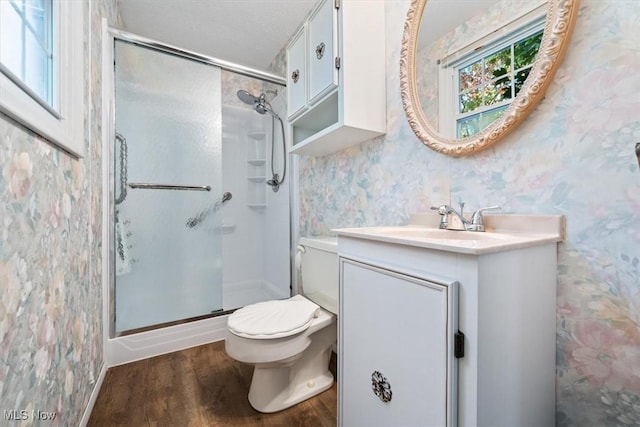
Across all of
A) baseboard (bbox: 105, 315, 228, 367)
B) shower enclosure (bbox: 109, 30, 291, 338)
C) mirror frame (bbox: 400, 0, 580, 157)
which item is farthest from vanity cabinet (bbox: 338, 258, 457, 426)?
shower enclosure (bbox: 109, 30, 291, 338)

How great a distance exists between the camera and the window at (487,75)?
0.82 meters

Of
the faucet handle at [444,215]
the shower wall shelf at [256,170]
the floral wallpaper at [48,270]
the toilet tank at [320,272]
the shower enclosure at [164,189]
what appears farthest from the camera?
the shower wall shelf at [256,170]

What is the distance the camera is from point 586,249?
71cm

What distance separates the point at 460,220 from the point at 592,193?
332mm

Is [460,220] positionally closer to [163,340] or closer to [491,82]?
[491,82]

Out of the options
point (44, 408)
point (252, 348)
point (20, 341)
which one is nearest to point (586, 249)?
point (252, 348)

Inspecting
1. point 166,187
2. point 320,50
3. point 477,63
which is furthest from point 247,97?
point 477,63

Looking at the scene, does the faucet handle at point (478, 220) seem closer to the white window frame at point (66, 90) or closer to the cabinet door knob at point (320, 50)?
the cabinet door knob at point (320, 50)

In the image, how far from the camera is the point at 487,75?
931 mm

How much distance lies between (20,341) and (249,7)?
2.09 meters

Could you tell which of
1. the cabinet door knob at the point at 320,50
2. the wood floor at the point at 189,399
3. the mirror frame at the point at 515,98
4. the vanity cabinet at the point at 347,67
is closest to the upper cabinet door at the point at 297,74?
the vanity cabinet at the point at 347,67

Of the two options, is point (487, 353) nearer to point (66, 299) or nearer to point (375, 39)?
point (66, 299)

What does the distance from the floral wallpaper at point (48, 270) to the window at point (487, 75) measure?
Result: 1267 mm

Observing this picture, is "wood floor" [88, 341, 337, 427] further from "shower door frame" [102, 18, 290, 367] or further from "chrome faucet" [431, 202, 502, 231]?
"chrome faucet" [431, 202, 502, 231]
